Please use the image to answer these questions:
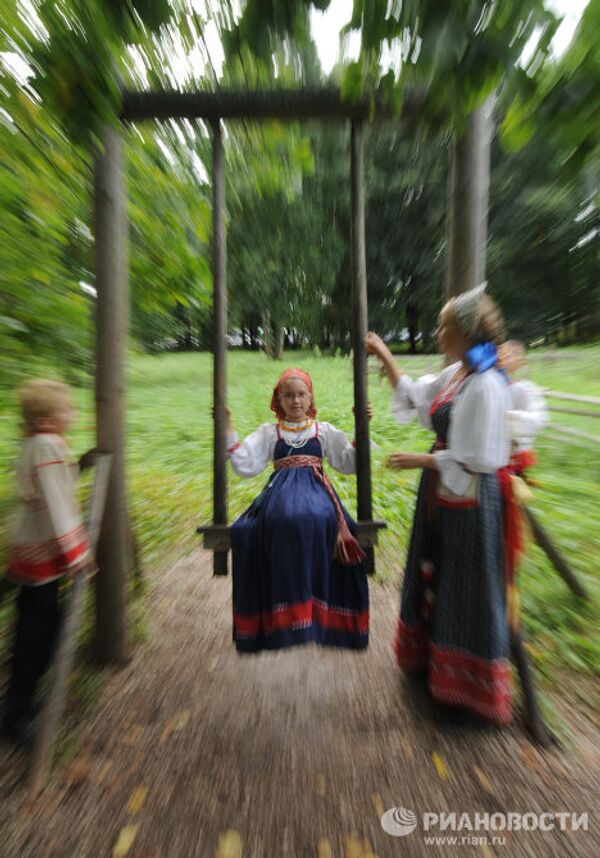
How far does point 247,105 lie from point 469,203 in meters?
1.21

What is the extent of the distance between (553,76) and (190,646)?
10.2 feet

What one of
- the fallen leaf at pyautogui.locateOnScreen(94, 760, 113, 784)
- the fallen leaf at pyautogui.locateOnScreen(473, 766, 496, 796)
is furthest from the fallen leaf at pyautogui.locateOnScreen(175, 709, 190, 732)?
the fallen leaf at pyautogui.locateOnScreen(473, 766, 496, 796)

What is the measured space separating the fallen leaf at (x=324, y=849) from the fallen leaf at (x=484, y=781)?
26.6 inches

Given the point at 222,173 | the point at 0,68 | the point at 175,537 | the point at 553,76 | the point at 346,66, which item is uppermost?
the point at 0,68

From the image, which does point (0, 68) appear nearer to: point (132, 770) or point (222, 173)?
point (222, 173)

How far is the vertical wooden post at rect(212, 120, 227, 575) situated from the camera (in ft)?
7.66

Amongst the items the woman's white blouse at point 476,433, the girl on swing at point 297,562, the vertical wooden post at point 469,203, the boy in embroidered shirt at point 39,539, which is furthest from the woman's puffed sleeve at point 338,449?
the boy in embroidered shirt at point 39,539

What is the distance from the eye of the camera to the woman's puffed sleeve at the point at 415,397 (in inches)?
93.4

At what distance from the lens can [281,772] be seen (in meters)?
1.99

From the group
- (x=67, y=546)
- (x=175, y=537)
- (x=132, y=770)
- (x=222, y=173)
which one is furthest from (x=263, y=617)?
(x=175, y=537)

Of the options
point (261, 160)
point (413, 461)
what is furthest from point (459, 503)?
point (261, 160)

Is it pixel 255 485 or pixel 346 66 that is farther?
pixel 255 485

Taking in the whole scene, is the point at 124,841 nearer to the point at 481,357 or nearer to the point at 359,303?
the point at 481,357

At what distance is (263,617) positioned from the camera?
2295 mm
